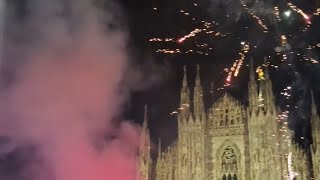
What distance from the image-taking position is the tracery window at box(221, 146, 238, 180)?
30844mm

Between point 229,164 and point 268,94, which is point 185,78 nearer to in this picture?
point 268,94

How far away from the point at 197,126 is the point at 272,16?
Result: 929 centimetres

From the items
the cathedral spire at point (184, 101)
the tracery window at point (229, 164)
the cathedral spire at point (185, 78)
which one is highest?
the cathedral spire at point (185, 78)

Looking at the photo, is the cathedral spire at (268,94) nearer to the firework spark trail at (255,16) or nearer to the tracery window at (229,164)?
the tracery window at (229,164)

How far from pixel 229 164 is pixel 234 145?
1094 mm

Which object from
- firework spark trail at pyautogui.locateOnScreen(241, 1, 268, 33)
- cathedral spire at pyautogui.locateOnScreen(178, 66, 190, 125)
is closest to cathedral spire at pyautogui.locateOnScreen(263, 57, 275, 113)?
cathedral spire at pyautogui.locateOnScreen(178, 66, 190, 125)

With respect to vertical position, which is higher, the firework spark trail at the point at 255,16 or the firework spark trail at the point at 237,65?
the firework spark trail at the point at 237,65

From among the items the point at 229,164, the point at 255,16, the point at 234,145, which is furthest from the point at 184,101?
the point at 255,16

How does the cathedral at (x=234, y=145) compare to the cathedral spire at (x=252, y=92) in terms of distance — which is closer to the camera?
the cathedral at (x=234, y=145)

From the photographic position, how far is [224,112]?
31922 millimetres

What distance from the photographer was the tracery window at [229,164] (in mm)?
30844

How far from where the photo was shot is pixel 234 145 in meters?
31.3

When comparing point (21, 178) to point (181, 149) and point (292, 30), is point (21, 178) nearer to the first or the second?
point (181, 149)

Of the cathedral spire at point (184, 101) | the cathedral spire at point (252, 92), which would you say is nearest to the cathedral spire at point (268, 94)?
the cathedral spire at point (252, 92)
